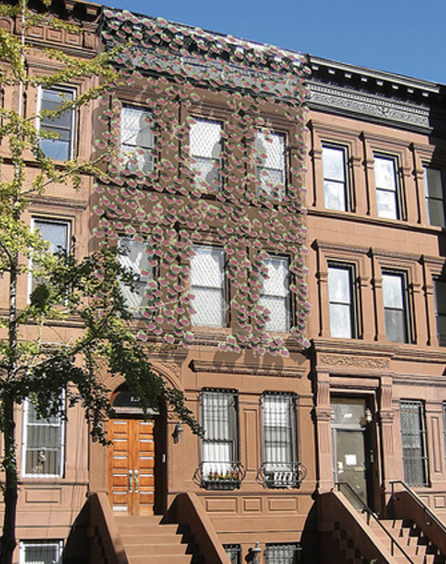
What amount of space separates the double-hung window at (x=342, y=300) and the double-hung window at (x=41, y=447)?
7.29 m

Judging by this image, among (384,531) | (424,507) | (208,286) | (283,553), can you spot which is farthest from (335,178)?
(283,553)

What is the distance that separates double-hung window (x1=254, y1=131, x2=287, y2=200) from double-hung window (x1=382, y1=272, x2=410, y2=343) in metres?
3.67

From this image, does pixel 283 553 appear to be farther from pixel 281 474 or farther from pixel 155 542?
pixel 155 542

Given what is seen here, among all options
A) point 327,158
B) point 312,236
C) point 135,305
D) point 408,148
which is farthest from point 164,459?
point 408,148

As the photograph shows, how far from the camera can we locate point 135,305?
19.0 m

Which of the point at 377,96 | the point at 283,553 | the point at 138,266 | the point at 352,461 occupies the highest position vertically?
the point at 377,96

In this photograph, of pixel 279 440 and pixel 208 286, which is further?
pixel 208 286

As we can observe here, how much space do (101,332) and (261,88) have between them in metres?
10.2

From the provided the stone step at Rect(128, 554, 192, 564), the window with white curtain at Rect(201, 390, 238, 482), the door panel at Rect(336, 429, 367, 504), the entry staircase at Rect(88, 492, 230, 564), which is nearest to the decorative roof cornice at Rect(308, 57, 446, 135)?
the window with white curtain at Rect(201, 390, 238, 482)

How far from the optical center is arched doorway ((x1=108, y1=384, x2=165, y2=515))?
18.0m

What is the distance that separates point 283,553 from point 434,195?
10574 mm

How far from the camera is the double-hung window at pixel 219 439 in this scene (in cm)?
1850

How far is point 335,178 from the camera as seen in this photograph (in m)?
22.1

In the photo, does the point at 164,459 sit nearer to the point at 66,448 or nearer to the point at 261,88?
the point at 66,448
